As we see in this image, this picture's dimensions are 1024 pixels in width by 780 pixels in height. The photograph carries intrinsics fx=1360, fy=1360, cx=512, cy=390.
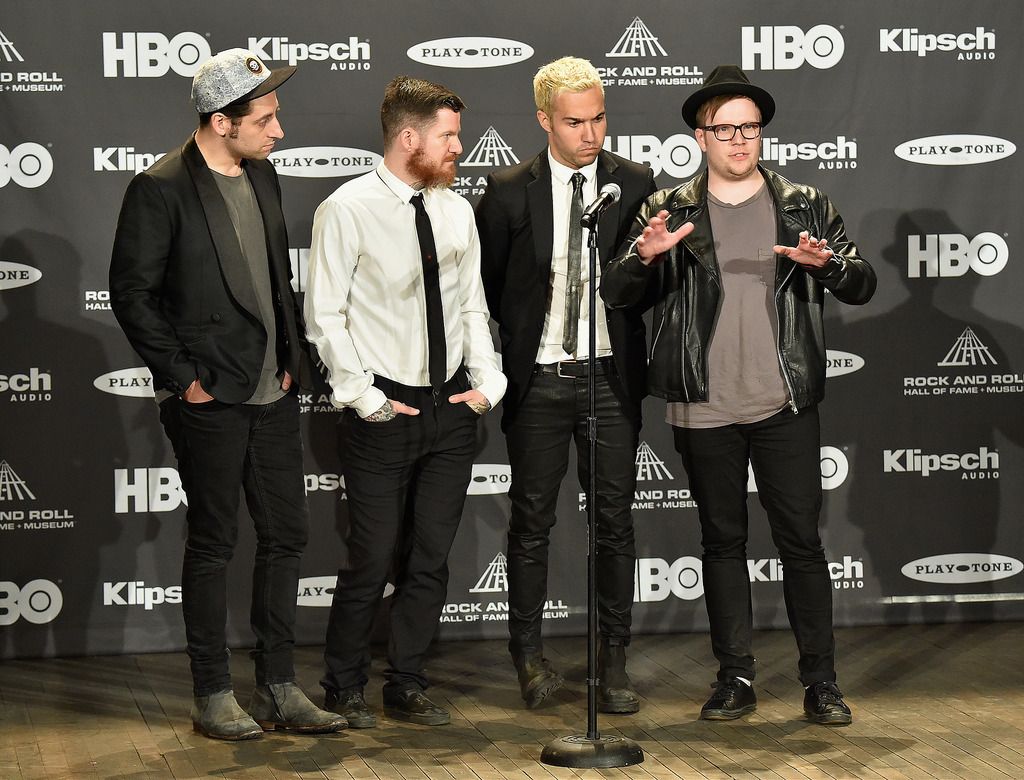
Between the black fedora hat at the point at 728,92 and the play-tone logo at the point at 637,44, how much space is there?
3.67 ft

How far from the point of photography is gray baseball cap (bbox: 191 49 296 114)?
4086 mm

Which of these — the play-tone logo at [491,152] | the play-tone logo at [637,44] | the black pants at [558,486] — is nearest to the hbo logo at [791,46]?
the play-tone logo at [637,44]

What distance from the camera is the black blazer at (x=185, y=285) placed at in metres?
4.02

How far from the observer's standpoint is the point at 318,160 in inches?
209

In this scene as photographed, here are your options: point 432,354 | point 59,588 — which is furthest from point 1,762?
point 432,354

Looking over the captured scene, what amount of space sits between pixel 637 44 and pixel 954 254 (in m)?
1.53

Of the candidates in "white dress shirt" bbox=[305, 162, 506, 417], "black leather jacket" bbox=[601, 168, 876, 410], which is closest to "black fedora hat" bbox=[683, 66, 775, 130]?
"black leather jacket" bbox=[601, 168, 876, 410]

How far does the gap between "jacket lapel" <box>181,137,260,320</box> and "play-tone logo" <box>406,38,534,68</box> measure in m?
1.44

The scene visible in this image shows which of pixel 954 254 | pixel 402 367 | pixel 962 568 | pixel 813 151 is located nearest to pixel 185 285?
pixel 402 367

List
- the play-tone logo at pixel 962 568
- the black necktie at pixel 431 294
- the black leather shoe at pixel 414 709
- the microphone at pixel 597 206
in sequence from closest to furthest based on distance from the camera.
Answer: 1. the microphone at pixel 597 206
2. the black necktie at pixel 431 294
3. the black leather shoe at pixel 414 709
4. the play-tone logo at pixel 962 568

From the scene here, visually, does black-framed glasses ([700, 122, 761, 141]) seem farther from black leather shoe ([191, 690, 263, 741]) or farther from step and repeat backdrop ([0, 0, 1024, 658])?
black leather shoe ([191, 690, 263, 741])

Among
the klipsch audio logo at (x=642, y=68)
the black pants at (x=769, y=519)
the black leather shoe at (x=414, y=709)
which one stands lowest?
the black leather shoe at (x=414, y=709)

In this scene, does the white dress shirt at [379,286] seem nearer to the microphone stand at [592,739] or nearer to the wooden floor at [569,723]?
the microphone stand at [592,739]

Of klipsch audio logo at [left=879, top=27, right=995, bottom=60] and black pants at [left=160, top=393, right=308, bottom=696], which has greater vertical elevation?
klipsch audio logo at [left=879, top=27, right=995, bottom=60]
